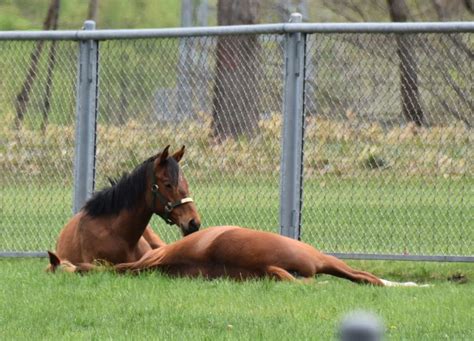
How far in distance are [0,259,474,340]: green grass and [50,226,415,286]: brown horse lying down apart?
14 centimetres

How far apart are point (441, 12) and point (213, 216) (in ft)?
45.5

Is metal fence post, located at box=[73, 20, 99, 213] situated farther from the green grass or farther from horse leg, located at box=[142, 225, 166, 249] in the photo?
the green grass

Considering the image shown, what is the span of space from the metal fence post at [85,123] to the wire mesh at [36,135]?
0.35 m

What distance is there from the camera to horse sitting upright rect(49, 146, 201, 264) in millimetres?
9469

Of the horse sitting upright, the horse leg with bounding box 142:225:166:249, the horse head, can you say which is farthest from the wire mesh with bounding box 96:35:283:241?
the horse head

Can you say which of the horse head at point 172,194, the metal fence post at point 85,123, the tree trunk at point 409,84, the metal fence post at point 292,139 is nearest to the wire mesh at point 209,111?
the metal fence post at point 85,123

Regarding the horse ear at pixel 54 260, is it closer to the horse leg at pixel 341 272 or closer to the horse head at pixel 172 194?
the horse head at pixel 172 194

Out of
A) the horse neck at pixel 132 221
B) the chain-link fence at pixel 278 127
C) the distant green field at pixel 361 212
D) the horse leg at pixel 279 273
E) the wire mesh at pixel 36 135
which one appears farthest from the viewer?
the wire mesh at pixel 36 135

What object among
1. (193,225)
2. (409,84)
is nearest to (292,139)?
(409,84)

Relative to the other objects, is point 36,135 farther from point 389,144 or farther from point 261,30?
point 389,144

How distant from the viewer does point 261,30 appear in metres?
10.3

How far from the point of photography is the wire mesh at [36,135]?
11.5 metres

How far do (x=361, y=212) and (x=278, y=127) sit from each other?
0.99 meters

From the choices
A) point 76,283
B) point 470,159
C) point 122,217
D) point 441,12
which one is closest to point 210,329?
point 76,283
